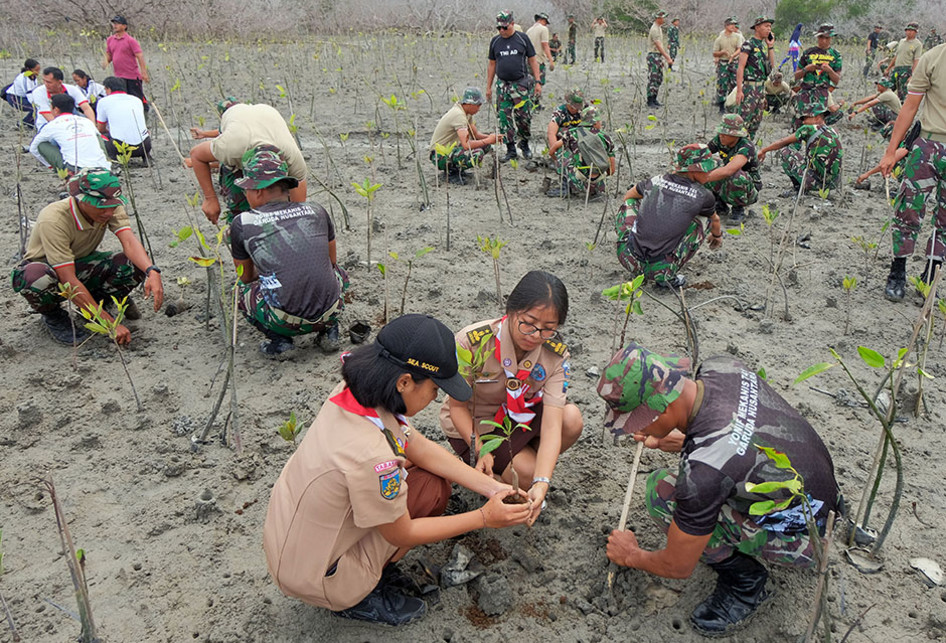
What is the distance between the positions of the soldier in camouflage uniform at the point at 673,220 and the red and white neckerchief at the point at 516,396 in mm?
1808

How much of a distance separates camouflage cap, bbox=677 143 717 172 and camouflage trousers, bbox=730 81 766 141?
166 inches

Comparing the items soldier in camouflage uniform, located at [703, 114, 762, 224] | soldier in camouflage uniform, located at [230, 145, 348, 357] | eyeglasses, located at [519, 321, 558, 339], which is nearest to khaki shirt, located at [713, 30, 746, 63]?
soldier in camouflage uniform, located at [703, 114, 762, 224]

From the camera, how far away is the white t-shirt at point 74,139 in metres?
5.26

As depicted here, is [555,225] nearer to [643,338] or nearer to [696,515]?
[643,338]

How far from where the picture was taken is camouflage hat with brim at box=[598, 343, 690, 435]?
1888mm

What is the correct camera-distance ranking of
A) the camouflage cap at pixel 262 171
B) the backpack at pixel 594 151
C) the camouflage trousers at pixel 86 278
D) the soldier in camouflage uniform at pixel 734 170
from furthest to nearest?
the backpack at pixel 594 151, the soldier in camouflage uniform at pixel 734 170, the camouflage trousers at pixel 86 278, the camouflage cap at pixel 262 171

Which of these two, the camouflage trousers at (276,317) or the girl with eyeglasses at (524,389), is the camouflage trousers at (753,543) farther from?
the camouflage trousers at (276,317)

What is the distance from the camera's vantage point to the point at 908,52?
8.92 m

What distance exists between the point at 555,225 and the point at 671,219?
1.38m

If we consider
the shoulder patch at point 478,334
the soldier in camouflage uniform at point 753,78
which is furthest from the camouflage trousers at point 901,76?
the shoulder patch at point 478,334

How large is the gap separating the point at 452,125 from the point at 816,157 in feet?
10.1

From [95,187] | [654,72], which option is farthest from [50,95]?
[654,72]

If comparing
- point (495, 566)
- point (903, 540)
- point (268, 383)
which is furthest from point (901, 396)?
point (268, 383)

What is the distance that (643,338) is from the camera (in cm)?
381
